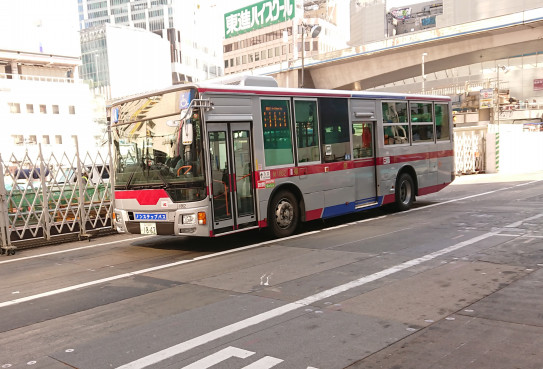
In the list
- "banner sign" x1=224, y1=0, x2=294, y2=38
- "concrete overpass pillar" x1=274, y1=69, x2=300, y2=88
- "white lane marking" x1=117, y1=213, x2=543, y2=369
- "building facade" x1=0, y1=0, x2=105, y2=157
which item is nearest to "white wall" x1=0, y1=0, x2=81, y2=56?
"building facade" x1=0, y1=0, x2=105, y2=157

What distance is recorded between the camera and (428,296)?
568 cm

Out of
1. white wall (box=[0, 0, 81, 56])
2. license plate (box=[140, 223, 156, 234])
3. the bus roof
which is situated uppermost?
white wall (box=[0, 0, 81, 56])

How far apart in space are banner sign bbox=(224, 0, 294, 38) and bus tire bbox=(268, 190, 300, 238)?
7038 centimetres

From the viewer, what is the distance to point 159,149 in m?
8.93

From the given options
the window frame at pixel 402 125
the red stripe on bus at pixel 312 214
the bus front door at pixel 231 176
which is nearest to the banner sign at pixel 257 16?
the window frame at pixel 402 125

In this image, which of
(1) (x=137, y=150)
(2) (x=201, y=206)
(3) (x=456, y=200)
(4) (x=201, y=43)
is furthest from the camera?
(4) (x=201, y=43)

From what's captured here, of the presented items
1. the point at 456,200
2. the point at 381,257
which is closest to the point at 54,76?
the point at 456,200

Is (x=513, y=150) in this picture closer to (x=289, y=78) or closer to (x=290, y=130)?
(x=289, y=78)

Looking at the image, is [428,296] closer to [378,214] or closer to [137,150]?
[137,150]

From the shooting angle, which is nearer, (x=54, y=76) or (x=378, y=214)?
(x=378, y=214)

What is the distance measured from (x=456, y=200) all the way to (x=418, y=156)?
256 centimetres

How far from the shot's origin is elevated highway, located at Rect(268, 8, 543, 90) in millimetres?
28625

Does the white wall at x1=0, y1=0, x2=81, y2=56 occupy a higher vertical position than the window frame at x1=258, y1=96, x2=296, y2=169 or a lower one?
higher

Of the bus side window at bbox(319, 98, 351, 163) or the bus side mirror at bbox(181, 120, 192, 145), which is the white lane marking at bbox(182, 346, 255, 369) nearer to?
the bus side mirror at bbox(181, 120, 192, 145)
